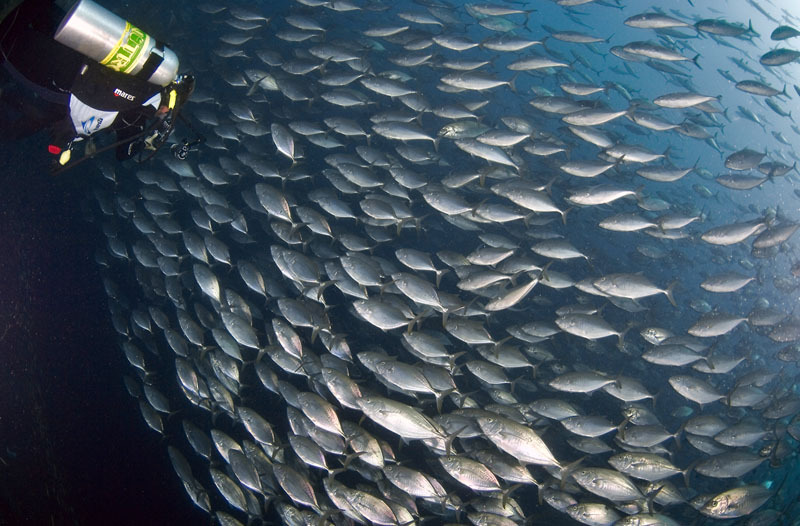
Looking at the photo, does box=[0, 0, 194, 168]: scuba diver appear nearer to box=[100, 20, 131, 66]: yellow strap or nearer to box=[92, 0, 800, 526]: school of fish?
box=[100, 20, 131, 66]: yellow strap

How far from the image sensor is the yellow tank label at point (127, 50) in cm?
259

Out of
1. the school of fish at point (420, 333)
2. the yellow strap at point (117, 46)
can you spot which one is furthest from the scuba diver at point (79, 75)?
the school of fish at point (420, 333)

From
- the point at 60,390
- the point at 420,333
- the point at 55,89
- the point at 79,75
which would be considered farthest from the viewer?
the point at 60,390

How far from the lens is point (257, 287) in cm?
518

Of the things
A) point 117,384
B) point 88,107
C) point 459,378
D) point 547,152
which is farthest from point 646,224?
point 117,384

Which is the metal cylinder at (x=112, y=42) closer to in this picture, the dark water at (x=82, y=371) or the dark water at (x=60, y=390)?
the dark water at (x=82, y=371)

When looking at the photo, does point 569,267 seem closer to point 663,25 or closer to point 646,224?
point 646,224

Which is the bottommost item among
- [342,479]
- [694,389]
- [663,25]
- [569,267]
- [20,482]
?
[20,482]

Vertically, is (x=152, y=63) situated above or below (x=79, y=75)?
above

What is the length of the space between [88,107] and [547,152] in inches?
224

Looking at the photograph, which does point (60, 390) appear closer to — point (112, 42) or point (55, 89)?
point (55, 89)

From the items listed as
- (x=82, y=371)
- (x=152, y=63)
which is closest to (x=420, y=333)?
(x=152, y=63)

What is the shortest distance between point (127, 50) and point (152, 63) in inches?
6.7

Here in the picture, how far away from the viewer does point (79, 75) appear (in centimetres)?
271
